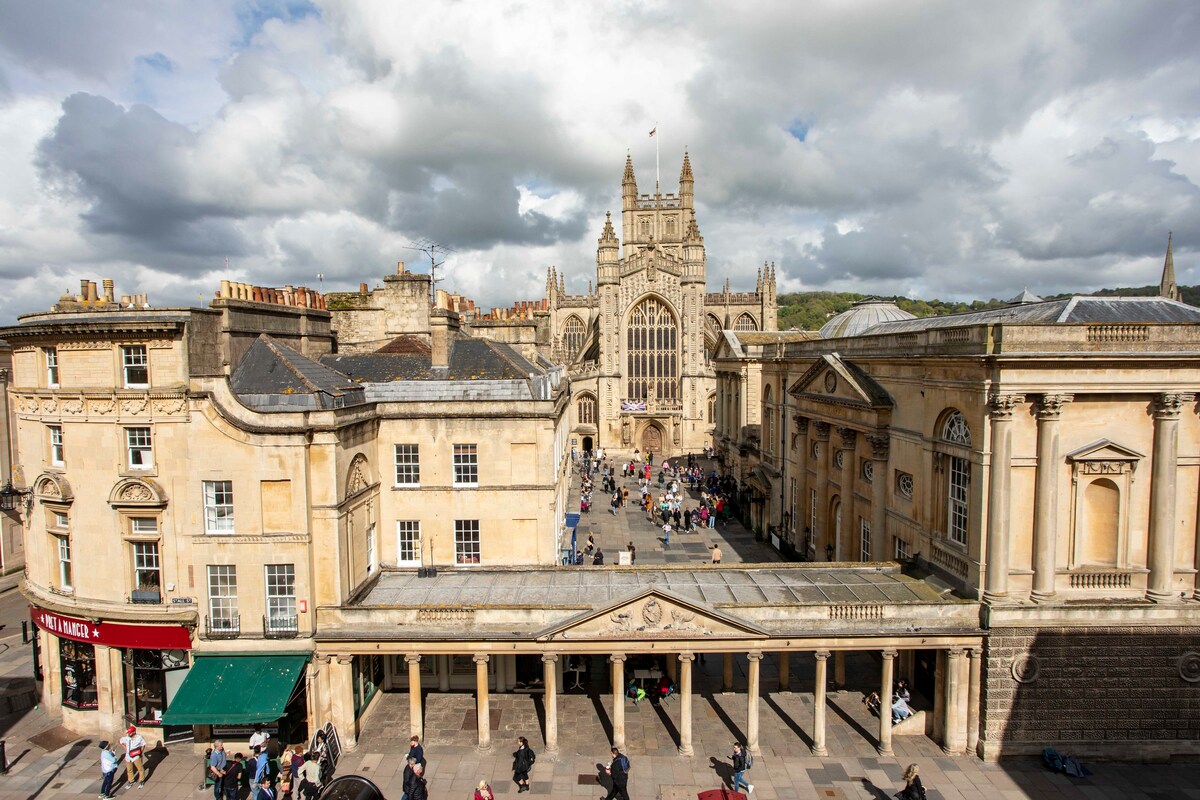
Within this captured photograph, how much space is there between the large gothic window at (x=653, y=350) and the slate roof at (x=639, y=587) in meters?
48.2

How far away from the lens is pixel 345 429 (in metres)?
19.9

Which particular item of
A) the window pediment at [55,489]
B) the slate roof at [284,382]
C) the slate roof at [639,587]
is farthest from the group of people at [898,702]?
the window pediment at [55,489]

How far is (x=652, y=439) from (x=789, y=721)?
50160 millimetres

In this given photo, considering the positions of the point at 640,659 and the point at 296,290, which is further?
the point at 296,290

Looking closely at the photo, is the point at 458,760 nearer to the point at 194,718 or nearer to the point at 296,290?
the point at 194,718

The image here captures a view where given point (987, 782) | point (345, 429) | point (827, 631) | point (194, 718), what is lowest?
point (987, 782)

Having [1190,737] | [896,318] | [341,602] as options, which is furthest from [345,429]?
[896,318]

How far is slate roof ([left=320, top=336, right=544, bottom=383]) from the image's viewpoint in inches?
984

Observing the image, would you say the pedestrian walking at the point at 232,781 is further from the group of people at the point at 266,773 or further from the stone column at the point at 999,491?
the stone column at the point at 999,491

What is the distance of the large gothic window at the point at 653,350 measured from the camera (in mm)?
69438

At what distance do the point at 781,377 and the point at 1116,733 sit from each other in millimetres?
21411

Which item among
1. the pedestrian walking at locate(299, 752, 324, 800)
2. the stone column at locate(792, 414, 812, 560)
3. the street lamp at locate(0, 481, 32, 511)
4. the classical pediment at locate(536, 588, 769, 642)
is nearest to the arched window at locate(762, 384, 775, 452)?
the stone column at locate(792, 414, 812, 560)

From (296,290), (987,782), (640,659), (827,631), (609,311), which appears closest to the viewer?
(987,782)

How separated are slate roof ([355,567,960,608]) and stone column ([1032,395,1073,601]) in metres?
2.42
